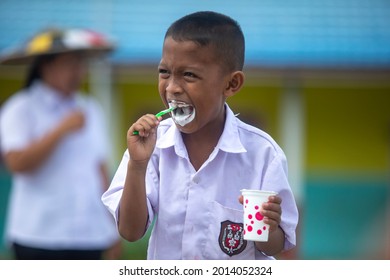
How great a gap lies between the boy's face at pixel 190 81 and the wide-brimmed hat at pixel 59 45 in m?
→ 1.25

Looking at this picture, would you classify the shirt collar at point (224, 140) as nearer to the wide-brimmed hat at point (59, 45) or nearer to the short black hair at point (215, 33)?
the short black hair at point (215, 33)

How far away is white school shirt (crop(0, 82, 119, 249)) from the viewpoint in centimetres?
241

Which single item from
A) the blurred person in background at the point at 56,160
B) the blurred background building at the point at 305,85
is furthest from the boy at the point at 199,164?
the blurred background building at the point at 305,85

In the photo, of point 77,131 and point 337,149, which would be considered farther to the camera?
point 337,149

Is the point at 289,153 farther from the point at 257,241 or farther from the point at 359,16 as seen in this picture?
the point at 257,241

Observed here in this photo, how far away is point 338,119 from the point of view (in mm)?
5102

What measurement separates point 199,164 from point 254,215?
0.50 ft

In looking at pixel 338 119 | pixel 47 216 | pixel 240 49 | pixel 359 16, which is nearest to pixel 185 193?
pixel 240 49

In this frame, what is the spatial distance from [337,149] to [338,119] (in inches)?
10.2

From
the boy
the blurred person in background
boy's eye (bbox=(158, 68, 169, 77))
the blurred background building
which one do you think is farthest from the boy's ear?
the blurred background building

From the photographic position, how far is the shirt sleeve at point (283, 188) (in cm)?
140

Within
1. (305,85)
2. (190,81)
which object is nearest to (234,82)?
(190,81)

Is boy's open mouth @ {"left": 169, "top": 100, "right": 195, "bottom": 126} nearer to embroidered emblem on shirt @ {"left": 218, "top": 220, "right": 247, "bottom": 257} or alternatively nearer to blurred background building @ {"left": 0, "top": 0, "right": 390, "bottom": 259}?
embroidered emblem on shirt @ {"left": 218, "top": 220, "right": 247, "bottom": 257}

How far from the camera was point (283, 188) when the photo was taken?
140 cm
